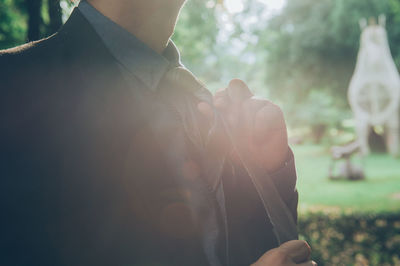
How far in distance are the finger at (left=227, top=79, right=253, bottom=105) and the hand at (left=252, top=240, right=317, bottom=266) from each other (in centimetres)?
58

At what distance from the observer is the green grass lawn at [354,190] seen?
33.8ft

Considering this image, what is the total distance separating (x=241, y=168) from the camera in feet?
4.52

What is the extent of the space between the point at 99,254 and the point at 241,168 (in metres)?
0.63

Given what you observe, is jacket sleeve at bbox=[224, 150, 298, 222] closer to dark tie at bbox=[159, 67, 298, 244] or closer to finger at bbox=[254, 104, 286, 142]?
dark tie at bbox=[159, 67, 298, 244]

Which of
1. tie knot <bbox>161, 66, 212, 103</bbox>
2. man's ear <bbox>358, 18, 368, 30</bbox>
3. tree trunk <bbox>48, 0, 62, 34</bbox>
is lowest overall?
tie knot <bbox>161, 66, 212, 103</bbox>

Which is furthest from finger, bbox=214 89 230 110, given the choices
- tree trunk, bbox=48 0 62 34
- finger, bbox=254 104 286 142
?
tree trunk, bbox=48 0 62 34

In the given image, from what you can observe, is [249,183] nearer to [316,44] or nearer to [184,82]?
[184,82]

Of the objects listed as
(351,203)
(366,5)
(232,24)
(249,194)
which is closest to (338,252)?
(351,203)

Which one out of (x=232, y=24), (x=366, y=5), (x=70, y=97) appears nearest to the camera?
(x=70, y=97)

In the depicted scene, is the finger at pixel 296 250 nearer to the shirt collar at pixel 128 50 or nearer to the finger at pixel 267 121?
the finger at pixel 267 121

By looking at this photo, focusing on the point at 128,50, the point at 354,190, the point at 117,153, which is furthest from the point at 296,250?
the point at 354,190

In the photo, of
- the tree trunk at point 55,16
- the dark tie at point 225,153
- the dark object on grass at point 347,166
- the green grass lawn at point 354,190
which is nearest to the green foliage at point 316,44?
the green grass lawn at point 354,190

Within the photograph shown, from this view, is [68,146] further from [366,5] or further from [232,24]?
[366,5]

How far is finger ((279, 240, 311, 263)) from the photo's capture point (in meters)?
1.18
